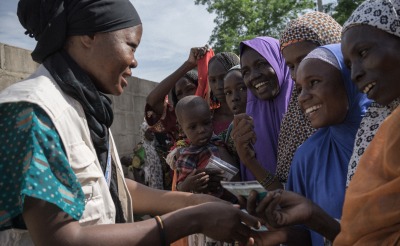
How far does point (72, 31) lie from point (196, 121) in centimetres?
170

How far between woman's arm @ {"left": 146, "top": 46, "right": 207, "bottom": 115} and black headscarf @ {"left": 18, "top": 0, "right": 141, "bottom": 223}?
2691mm

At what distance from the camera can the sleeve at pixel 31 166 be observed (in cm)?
142

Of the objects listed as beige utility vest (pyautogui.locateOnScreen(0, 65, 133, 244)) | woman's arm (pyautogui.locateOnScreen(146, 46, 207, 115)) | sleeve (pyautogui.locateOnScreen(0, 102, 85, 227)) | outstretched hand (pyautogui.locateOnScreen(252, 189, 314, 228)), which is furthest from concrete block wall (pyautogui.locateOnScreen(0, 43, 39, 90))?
outstretched hand (pyautogui.locateOnScreen(252, 189, 314, 228))

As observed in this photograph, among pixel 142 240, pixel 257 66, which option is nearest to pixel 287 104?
pixel 257 66

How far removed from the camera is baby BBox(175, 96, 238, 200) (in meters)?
2.99

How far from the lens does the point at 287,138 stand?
276 centimetres

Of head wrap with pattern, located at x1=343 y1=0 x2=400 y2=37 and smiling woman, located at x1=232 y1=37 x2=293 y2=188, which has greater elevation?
head wrap with pattern, located at x1=343 y1=0 x2=400 y2=37

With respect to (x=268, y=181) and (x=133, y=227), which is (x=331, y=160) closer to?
(x=268, y=181)

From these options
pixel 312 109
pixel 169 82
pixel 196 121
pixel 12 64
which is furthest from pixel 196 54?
pixel 312 109

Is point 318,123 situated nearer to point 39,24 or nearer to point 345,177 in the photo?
point 345,177

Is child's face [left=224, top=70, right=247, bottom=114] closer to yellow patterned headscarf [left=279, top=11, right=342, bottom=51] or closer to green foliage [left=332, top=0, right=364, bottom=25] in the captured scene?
yellow patterned headscarf [left=279, top=11, right=342, bottom=51]

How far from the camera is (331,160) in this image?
2.24 m

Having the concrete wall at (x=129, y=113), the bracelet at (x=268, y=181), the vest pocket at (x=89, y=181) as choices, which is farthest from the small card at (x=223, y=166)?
the concrete wall at (x=129, y=113)

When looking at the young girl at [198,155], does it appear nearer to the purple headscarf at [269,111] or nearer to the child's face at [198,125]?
the child's face at [198,125]
